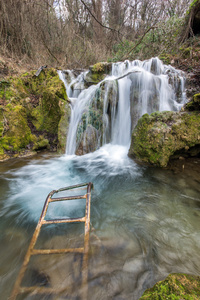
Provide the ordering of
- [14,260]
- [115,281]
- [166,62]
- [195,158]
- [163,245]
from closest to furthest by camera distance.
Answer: [115,281] → [14,260] → [163,245] → [195,158] → [166,62]

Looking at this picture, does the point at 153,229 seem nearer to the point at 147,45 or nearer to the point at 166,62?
the point at 166,62

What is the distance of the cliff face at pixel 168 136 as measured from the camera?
3.58 m

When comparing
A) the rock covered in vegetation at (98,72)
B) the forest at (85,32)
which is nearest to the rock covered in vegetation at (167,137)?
the forest at (85,32)

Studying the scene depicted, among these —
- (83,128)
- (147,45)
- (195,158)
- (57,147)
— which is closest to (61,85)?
(83,128)

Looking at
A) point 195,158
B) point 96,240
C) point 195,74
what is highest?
point 195,74

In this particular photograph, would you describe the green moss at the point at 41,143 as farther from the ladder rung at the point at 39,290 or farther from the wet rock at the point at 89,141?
the ladder rung at the point at 39,290

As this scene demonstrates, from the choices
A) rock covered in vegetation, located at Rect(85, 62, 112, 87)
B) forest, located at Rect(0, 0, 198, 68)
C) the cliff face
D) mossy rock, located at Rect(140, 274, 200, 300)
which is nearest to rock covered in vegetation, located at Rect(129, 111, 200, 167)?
the cliff face

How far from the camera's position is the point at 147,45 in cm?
998

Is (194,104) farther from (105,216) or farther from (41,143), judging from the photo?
(41,143)

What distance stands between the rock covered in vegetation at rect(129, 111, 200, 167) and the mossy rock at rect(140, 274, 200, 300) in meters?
2.72

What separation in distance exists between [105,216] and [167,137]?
2450mm

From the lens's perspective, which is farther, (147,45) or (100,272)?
(147,45)

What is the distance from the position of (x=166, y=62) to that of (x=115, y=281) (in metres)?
9.86

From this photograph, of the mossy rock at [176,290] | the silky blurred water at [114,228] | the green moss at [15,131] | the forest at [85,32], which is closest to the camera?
the mossy rock at [176,290]
